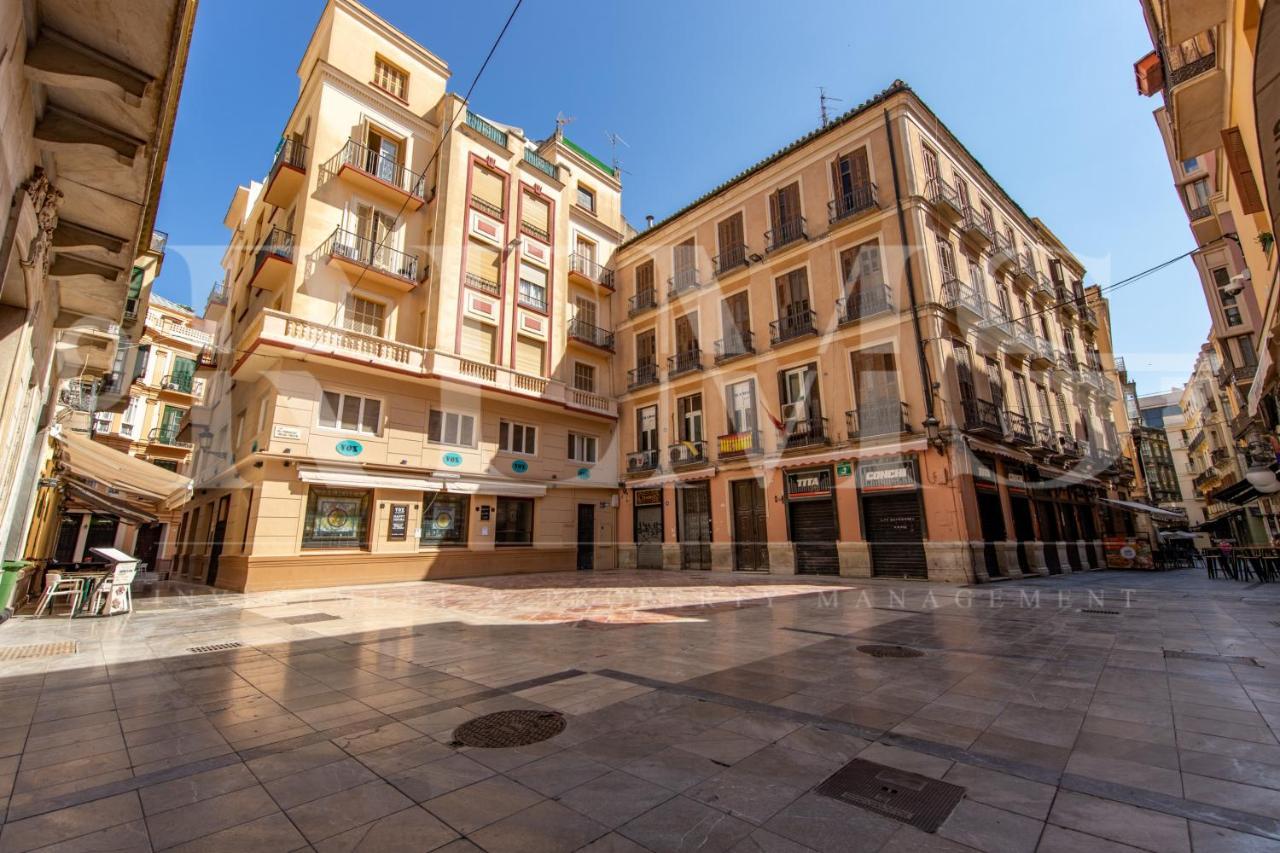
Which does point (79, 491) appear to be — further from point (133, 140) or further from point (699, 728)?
point (699, 728)

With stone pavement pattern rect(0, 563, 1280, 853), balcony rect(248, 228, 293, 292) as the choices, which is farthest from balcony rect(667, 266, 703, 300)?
stone pavement pattern rect(0, 563, 1280, 853)

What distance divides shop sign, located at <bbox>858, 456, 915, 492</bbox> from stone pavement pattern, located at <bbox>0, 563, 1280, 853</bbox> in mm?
8018

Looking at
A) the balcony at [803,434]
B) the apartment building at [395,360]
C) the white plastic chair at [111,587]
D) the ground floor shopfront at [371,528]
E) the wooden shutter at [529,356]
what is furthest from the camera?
the wooden shutter at [529,356]

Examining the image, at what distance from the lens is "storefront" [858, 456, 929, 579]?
50.7 ft

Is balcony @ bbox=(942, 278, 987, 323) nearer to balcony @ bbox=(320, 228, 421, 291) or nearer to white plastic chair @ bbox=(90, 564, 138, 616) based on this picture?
balcony @ bbox=(320, 228, 421, 291)

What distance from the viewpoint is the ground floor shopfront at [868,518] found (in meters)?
15.2

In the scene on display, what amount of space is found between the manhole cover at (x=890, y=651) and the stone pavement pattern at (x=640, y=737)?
8.1 inches

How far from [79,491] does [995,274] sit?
29.8m

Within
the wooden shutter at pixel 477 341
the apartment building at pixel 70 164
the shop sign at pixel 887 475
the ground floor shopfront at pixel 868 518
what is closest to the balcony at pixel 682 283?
the ground floor shopfront at pixel 868 518

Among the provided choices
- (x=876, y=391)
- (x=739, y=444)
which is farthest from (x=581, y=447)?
(x=876, y=391)

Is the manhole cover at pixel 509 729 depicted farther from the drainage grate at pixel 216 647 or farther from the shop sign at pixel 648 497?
the shop sign at pixel 648 497

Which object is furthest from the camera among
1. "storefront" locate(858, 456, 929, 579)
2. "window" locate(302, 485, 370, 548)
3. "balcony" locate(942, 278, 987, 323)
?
"balcony" locate(942, 278, 987, 323)

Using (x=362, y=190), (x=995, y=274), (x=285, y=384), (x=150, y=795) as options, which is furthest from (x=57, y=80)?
(x=995, y=274)

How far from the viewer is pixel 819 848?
2.26 metres
